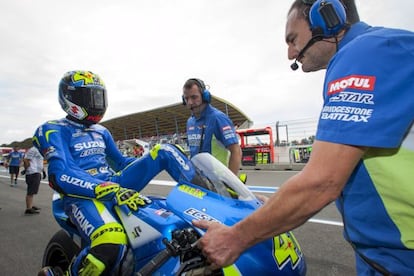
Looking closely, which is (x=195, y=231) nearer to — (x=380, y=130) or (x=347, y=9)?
(x=380, y=130)

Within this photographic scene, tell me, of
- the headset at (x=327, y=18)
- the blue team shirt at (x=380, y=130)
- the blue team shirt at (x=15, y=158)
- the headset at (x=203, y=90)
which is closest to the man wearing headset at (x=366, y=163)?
the blue team shirt at (x=380, y=130)

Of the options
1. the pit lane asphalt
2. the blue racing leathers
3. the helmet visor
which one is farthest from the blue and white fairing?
the pit lane asphalt

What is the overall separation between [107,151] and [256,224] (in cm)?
257

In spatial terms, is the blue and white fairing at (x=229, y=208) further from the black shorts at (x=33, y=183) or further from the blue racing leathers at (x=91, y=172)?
the black shorts at (x=33, y=183)

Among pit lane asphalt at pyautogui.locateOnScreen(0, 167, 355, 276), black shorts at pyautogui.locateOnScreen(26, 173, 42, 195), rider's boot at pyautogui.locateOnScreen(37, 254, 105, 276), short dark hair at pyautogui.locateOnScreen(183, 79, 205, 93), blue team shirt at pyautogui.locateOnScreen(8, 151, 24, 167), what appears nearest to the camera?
rider's boot at pyautogui.locateOnScreen(37, 254, 105, 276)

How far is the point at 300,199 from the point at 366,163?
0.24 metres

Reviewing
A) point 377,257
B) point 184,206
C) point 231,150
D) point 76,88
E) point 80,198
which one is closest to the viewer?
point 377,257

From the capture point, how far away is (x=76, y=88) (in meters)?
2.88

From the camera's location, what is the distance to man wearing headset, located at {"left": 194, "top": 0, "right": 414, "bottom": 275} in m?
0.88

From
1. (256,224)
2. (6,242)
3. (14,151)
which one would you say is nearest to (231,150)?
(256,224)

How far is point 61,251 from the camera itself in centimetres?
256

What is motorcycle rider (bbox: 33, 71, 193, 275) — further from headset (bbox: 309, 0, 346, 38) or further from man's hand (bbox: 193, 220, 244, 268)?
headset (bbox: 309, 0, 346, 38)

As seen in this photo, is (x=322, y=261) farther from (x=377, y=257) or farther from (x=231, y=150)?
(x=377, y=257)

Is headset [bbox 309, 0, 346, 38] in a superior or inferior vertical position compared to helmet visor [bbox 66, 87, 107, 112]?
superior
